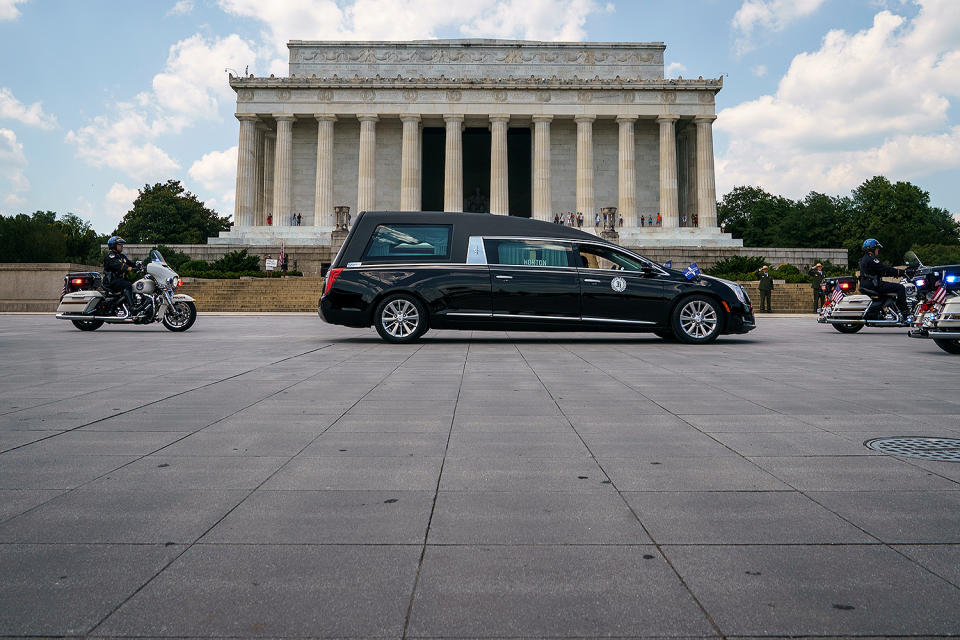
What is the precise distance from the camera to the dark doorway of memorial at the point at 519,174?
218 ft

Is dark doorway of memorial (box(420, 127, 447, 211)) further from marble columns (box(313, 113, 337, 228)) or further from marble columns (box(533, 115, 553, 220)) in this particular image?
marble columns (box(533, 115, 553, 220))

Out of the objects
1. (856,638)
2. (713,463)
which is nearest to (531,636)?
(856,638)

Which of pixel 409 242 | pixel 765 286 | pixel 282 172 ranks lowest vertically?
pixel 409 242

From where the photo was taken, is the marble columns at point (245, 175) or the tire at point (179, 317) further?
the marble columns at point (245, 175)

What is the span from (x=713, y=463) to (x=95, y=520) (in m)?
3.15

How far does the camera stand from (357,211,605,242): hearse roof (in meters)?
13.1

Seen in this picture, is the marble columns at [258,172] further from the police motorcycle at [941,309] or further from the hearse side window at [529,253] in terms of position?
the police motorcycle at [941,309]

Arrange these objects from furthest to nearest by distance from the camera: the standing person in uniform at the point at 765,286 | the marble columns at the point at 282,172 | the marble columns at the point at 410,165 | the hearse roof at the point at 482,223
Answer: the marble columns at the point at 410,165
the marble columns at the point at 282,172
the standing person in uniform at the point at 765,286
the hearse roof at the point at 482,223

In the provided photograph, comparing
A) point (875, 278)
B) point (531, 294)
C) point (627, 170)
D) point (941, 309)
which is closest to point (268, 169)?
point (627, 170)

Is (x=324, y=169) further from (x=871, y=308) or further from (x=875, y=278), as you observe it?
(x=871, y=308)

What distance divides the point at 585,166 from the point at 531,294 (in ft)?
149

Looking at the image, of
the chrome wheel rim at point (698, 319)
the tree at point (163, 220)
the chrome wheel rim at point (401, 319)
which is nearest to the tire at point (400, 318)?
the chrome wheel rim at point (401, 319)

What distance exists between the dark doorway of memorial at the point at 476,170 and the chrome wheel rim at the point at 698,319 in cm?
5123

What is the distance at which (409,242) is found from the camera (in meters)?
13.1
